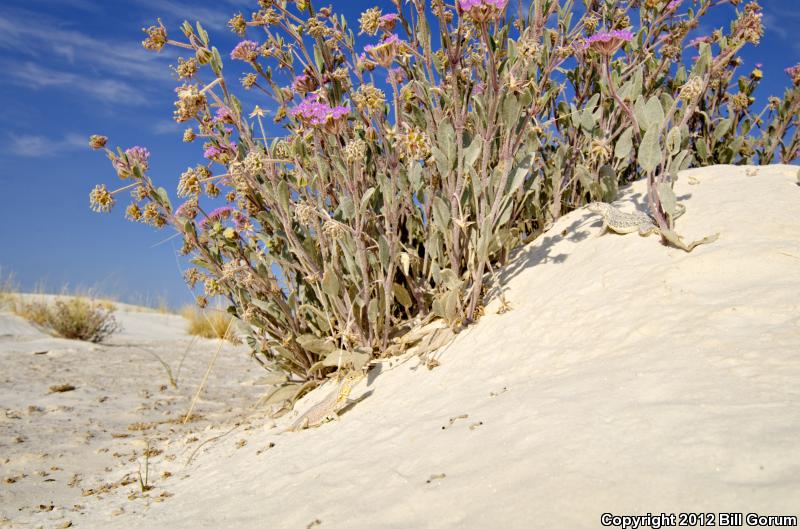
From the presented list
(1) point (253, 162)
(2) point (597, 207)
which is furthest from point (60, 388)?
(2) point (597, 207)

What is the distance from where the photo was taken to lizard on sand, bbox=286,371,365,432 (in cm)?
296

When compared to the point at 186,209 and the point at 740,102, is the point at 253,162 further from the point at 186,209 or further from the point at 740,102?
the point at 740,102

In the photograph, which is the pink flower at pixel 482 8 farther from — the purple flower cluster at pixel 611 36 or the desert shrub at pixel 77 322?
the desert shrub at pixel 77 322

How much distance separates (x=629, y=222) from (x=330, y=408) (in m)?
1.84

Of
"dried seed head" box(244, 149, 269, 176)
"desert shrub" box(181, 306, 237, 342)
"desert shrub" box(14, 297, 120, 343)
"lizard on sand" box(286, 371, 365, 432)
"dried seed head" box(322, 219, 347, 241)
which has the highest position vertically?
"dried seed head" box(244, 149, 269, 176)

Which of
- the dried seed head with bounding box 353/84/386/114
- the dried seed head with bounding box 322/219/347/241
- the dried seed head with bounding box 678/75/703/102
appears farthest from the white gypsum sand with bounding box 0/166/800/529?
the dried seed head with bounding box 353/84/386/114

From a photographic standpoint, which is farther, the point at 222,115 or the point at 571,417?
the point at 222,115

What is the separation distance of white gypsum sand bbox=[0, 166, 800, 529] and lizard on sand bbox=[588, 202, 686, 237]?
80mm

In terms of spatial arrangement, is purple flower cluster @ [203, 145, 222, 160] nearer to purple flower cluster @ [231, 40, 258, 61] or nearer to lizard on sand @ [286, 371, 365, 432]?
purple flower cluster @ [231, 40, 258, 61]

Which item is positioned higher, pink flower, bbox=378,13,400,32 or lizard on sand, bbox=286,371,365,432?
pink flower, bbox=378,13,400,32

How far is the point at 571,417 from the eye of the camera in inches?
68.0

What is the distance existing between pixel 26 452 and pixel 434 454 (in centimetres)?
303

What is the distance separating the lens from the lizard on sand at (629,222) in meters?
3.07

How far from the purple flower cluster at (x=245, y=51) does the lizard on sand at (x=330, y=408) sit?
180cm
